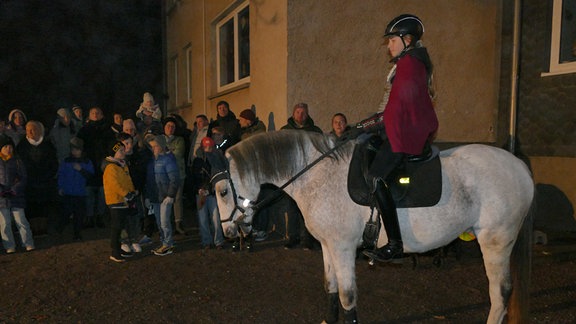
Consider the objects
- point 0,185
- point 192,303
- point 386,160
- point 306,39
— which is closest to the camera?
point 386,160

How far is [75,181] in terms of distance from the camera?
747 centimetres

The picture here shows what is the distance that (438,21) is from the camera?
8148 mm

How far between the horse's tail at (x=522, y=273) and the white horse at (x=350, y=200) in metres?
0.20

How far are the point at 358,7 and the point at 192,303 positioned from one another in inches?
224

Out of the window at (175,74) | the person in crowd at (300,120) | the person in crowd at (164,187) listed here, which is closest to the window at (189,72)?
the window at (175,74)

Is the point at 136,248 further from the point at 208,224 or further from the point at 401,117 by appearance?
the point at 401,117

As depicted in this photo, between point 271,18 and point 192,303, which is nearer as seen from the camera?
point 192,303

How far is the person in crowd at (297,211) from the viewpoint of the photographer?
682 cm

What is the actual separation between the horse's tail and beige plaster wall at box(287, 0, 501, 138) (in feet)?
13.6

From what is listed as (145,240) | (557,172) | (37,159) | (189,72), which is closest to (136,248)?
(145,240)

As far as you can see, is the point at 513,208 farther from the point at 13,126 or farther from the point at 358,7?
the point at 13,126

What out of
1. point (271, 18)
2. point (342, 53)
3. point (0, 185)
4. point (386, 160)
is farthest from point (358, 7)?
point (0, 185)

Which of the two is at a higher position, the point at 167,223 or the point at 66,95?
the point at 66,95

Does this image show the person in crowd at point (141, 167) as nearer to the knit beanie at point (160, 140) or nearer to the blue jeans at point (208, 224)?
the knit beanie at point (160, 140)
